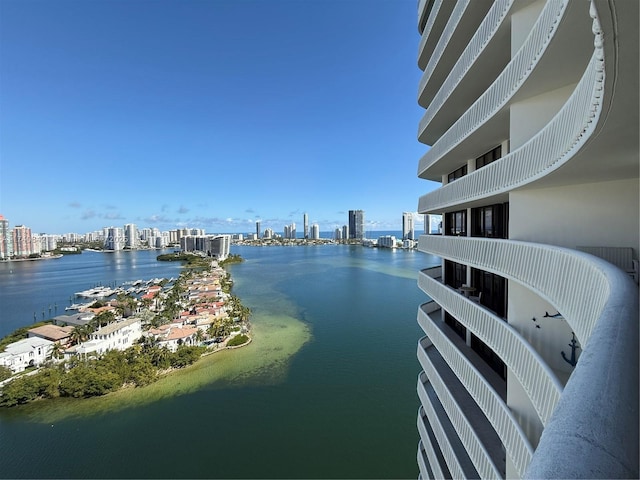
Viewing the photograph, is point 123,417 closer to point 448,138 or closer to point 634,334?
point 448,138

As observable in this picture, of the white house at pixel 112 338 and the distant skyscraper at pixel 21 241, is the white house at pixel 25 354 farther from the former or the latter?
the distant skyscraper at pixel 21 241

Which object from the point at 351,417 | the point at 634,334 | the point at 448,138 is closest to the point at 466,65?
the point at 448,138

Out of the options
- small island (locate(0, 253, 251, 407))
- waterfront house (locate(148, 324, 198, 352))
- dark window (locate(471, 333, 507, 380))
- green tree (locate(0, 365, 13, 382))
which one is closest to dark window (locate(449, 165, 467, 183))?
dark window (locate(471, 333, 507, 380))

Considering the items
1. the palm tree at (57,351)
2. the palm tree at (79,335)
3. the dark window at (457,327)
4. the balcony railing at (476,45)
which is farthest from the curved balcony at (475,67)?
the palm tree at (79,335)

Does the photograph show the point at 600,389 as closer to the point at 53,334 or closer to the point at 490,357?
the point at 490,357

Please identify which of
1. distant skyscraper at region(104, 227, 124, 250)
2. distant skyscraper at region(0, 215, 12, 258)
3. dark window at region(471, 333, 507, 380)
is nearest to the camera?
dark window at region(471, 333, 507, 380)

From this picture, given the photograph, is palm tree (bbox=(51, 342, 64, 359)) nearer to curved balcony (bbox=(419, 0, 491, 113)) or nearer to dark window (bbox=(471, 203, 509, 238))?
dark window (bbox=(471, 203, 509, 238))

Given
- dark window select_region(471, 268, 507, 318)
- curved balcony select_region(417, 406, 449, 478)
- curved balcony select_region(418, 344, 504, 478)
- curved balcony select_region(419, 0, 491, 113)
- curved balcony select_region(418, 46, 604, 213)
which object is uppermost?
curved balcony select_region(419, 0, 491, 113)
